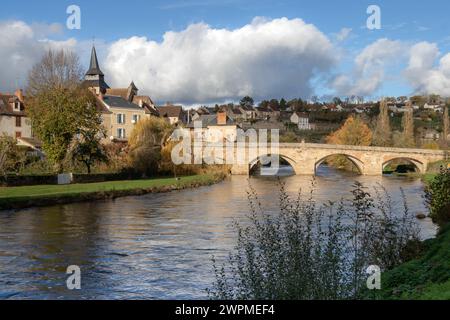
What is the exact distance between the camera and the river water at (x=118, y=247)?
1316 cm

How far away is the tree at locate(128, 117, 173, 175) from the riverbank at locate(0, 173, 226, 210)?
5441mm

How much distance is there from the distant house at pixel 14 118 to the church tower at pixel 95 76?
16.1 metres

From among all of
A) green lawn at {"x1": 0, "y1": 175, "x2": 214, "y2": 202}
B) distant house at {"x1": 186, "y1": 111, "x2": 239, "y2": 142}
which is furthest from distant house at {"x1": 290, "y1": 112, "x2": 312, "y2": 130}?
green lawn at {"x1": 0, "y1": 175, "x2": 214, "y2": 202}

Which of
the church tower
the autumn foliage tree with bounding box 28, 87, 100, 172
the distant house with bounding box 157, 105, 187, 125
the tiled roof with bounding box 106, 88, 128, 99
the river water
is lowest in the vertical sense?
the river water

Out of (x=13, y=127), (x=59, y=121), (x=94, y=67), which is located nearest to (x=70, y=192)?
(x=59, y=121)

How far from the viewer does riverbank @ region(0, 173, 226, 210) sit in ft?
94.6

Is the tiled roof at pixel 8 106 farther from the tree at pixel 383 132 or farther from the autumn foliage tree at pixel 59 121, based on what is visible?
the tree at pixel 383 132

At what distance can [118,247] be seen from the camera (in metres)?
18.4

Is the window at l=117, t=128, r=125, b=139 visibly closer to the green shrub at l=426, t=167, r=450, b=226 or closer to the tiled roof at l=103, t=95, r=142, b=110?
the tiled roof at l=103, t=95, r=142, b=110

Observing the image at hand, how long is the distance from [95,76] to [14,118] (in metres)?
22.1

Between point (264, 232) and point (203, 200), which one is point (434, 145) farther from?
point (264, 232)

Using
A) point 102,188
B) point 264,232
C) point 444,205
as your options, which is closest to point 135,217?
point 102,188

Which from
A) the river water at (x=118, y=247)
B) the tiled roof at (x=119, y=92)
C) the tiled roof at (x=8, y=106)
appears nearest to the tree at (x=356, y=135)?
the tiled roof at (x=119, y=92)

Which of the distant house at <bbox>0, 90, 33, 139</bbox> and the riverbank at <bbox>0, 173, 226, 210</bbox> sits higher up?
the distant house at <bbox>0, 90, 33, 139</bbox>
